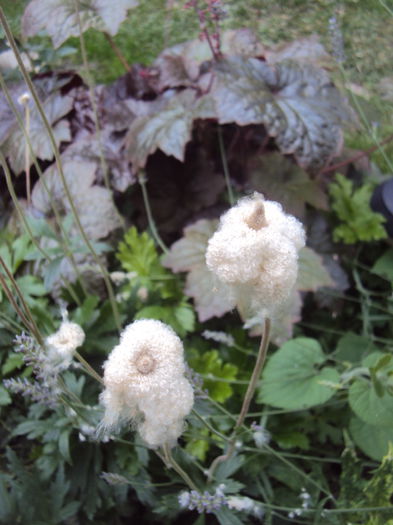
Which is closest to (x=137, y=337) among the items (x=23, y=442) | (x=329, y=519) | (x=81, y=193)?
(x=329, y=519)


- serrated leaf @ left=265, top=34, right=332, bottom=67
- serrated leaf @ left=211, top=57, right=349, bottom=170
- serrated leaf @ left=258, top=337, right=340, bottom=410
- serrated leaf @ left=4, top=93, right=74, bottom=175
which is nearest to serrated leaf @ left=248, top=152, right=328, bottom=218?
serrated leaf @ left=211, top=57, right=349, bottom=170

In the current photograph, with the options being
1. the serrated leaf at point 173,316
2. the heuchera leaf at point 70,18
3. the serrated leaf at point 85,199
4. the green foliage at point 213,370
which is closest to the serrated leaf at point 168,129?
the serrated leaf at point 85,199

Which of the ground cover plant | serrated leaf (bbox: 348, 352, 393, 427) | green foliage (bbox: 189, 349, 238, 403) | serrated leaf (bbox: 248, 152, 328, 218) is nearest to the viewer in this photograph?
the ground cover plant

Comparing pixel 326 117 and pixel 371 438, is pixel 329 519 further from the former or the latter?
pixel 326 117

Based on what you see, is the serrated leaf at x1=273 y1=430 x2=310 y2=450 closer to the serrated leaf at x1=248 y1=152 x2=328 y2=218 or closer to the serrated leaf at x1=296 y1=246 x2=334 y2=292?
the serrated leaf at x1=296 y1=246 x2=334 y2=292

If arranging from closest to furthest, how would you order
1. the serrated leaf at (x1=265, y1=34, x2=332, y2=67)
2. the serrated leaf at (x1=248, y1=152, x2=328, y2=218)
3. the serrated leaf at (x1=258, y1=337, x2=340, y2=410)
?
1. the serrated leaf at (x1=258, y1=337, x2=340, y2=410)
2. the serrated leaf at (x1=248, y1=152, x2=328, y2=218)
3. the serrated leaf at (x1=265, y1=34, x2=332, y2=67)

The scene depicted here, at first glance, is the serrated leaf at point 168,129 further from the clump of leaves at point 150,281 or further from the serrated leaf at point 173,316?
the serrated leaf at point 173,316
